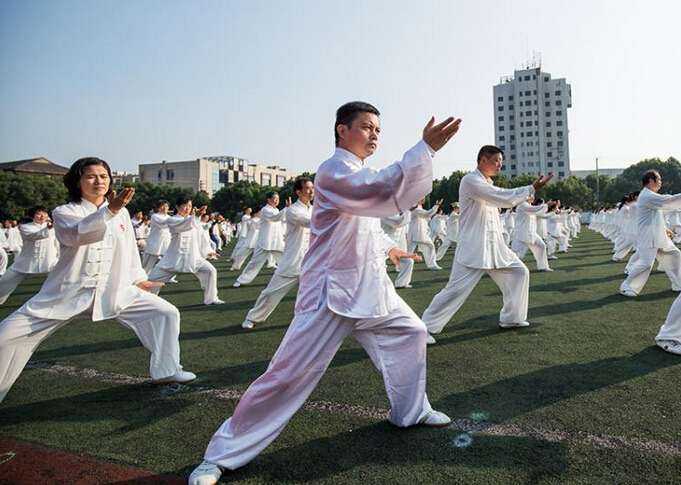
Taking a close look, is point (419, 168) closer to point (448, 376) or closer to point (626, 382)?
point (448, 376)

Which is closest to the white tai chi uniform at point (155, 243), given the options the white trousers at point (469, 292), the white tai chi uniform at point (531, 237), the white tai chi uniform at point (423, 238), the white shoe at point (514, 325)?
the white tai chi uniform at point (423, 238)

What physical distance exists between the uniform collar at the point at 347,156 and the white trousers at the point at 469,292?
293cm

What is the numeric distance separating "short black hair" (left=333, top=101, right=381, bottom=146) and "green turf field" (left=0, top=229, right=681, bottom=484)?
1.88 metres

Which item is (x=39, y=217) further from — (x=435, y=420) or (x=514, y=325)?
(x=435, y=420)

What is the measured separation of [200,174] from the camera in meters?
93.9

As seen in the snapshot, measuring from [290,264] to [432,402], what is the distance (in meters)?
3.55

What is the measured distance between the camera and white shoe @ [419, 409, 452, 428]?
2998mm

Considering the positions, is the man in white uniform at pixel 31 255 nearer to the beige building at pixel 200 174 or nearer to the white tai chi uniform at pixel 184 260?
the white tai chi uniform at pixel 184 260

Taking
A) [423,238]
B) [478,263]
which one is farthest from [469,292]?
[423,238]

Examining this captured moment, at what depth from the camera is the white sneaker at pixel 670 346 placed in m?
4.34

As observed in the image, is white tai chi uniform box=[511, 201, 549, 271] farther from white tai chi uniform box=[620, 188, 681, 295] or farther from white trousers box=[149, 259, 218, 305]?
white trousers box=[149, 259, 218, 305]

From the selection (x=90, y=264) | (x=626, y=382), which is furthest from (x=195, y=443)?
(x=626, y=382)

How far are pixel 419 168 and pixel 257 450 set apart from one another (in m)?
1.74

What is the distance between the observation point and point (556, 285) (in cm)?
916
